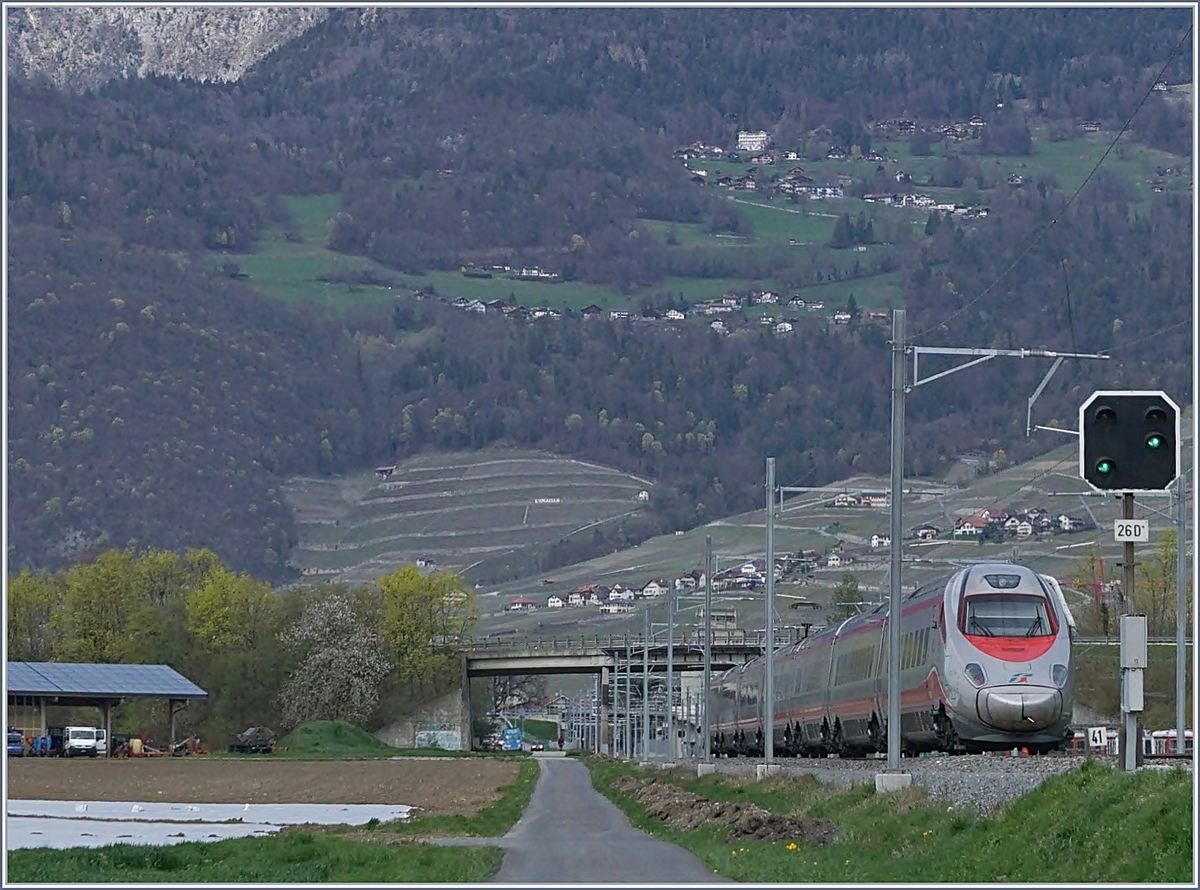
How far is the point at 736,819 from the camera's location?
3962 cm

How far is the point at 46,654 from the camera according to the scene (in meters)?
161

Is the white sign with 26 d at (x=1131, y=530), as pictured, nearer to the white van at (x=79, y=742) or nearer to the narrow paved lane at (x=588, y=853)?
the narrow paved lane at (x=588, y=853)

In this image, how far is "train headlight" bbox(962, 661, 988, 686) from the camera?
50.0 metres

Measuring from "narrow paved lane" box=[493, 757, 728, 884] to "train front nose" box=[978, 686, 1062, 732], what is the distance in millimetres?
9043

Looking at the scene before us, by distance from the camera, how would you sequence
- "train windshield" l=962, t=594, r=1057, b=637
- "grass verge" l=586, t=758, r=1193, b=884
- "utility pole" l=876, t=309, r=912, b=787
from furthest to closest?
"train windshield" l=962, t=594, r=1057, b=637
"utility pole" l=876, t=309, r=912, b=787
"grass verge" l=586, t=758, r=1193, b=884

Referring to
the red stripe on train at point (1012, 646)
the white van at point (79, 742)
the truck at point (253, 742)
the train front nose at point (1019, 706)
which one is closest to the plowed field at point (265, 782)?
the white van at point (79, 742)

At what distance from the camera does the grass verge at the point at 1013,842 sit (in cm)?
2355

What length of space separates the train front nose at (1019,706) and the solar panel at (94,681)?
73806 millimetres

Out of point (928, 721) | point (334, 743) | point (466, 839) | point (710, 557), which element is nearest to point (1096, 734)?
point (710, 557)

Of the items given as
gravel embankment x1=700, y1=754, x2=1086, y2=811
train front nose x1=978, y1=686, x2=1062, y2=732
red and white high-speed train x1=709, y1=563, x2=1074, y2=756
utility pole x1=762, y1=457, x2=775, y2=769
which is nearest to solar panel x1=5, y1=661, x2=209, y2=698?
utility pole x1=762, y1=457, x2=775, y2=769

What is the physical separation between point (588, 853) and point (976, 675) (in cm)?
1690

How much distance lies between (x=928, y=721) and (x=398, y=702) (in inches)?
4568

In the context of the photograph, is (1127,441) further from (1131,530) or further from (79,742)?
(79,742)

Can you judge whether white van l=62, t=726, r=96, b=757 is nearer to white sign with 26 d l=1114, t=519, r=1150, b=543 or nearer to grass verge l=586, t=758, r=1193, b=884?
grass verge l=586, t=758, r=1193, b=884
